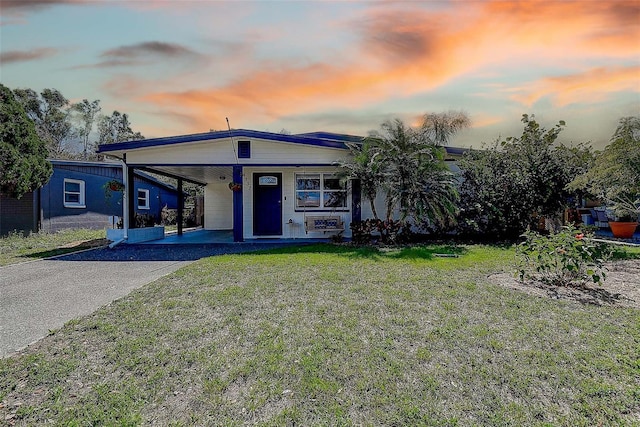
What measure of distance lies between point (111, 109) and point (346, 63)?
37.5 metres

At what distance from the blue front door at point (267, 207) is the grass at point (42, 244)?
5.08 metres

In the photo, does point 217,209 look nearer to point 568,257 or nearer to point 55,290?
point 55,290

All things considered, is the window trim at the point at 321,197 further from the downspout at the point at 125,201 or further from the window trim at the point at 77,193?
the window trim at the point at 77,193

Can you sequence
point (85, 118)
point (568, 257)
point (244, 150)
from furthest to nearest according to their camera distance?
point (85, 118), point (244, 150), point (568, 257)

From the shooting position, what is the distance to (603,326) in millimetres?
3711

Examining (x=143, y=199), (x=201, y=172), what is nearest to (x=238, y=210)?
(x=201, y=172)

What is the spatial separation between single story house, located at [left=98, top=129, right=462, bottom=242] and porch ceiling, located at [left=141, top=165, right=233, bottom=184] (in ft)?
0.25

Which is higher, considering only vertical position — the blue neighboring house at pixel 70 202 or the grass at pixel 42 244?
the blue neighboring house at pixel 70 202

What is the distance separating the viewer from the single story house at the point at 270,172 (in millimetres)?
10578

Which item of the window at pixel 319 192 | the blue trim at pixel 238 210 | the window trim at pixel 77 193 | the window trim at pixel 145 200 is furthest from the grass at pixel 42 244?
the window at pixel 319 192

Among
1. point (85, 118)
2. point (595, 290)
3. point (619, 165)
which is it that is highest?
point (85, 118)

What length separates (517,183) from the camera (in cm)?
1009

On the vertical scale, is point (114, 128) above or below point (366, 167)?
above

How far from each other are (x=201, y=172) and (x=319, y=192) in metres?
4.70
